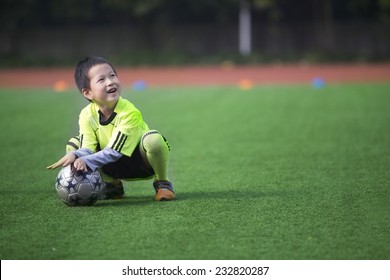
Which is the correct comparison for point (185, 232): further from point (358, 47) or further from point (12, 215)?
point (358, 47)

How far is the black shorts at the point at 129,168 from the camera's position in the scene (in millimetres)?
6152

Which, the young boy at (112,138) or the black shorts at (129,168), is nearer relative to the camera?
the young boy at (112,138)

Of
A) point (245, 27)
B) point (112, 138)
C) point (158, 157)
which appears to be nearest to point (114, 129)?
point (112, 138)

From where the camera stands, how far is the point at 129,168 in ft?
20.3

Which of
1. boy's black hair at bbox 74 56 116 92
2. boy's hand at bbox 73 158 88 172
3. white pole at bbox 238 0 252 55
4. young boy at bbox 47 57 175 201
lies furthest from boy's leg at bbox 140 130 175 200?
white pole at bbox 238 0 252 55

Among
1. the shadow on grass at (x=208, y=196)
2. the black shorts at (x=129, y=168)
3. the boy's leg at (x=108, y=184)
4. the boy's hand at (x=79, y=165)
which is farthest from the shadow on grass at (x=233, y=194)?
the boy's hand at (x=79, y=165)

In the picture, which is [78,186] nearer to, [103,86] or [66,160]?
[66,160]

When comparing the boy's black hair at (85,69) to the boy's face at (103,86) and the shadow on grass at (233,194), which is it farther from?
the shadow on grass at (233,194)

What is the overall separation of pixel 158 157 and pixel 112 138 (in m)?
0.38

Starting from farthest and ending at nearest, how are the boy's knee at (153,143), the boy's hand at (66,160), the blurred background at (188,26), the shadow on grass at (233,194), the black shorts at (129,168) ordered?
the blurred background at (188,26) < the shadow on grass at (233,194) < the black shorts at (129,168) < the boy's knee at (153,143) < the boy's hand at (66,160)

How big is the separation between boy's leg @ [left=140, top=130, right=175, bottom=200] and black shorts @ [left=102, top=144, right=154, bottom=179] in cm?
5

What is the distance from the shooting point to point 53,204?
20.1ft
